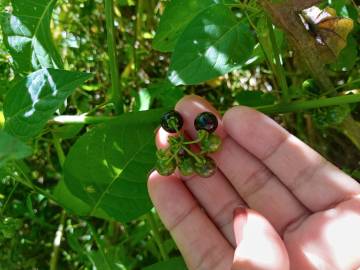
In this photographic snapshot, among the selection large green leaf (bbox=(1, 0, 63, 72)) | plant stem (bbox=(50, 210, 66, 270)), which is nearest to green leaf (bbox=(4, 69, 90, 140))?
large green leaf (bbox=(1, 0, 63, 72))

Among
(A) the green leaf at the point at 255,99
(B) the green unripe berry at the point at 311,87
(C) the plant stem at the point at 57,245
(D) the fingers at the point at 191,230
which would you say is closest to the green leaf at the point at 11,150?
(D) the fingers at the point at 191,230

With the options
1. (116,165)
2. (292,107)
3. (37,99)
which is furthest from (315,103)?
(37,99)

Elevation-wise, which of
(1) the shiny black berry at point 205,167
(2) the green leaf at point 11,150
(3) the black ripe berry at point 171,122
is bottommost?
(1) the shiny black berry at point 205,167

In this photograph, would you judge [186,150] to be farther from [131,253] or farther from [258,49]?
[131,253]

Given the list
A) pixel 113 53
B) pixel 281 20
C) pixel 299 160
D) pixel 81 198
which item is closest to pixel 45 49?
pixel 113 53

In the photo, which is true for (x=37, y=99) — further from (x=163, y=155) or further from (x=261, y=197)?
(x=261, y=197)

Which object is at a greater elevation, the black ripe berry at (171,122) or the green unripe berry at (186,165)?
the black ripe berry at (171,122)

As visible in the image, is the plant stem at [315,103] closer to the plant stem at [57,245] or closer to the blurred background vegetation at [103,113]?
the blurred background vegetation at [103,113]
